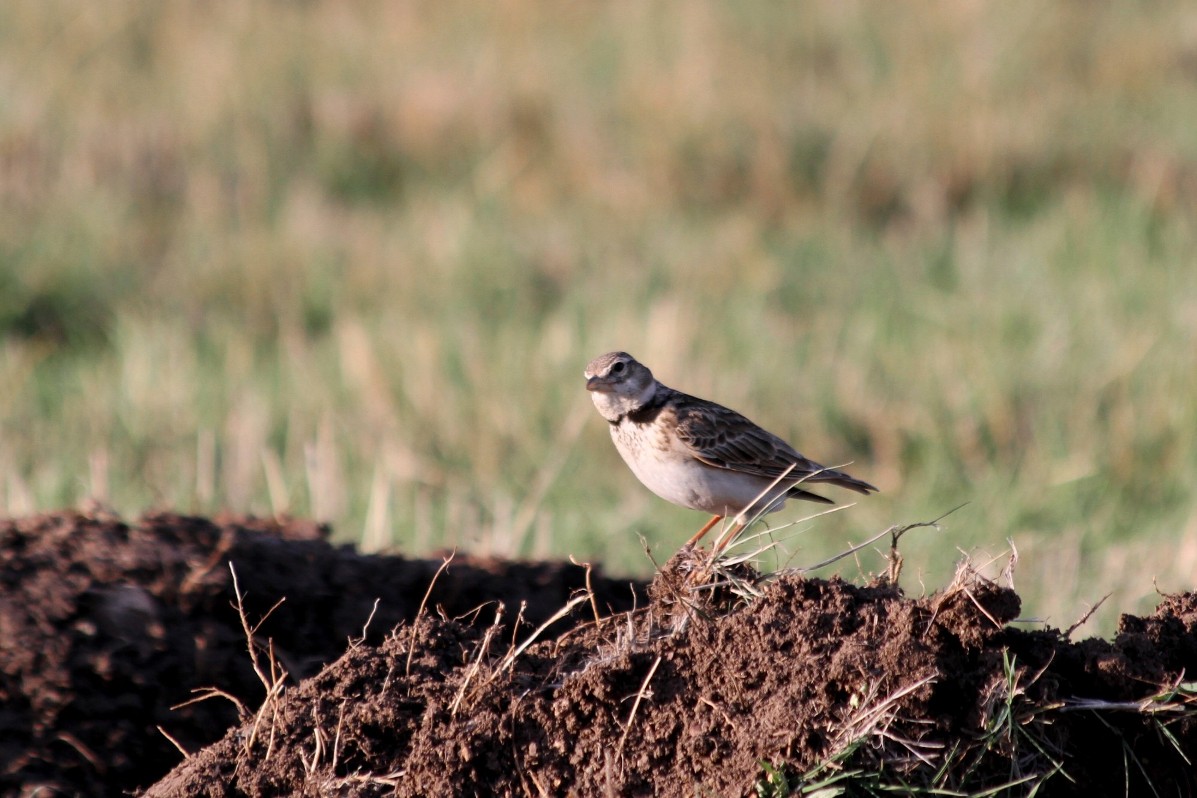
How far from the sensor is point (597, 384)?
17.6ft

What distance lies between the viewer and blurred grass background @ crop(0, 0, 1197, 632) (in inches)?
332

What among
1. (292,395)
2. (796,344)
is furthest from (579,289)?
(292,395)

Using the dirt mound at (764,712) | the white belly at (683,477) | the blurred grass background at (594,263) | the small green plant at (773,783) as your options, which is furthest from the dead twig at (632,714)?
the blurred grass background at (594,263)

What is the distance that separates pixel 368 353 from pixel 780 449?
4.77m

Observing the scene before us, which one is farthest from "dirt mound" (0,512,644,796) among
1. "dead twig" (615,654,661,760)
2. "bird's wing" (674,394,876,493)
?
"dead twig" (615,654,661,760)

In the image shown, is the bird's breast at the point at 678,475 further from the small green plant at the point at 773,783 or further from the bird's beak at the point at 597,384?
the small green plant at the point at 773,783

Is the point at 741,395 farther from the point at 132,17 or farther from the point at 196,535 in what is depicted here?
the point at 132,17

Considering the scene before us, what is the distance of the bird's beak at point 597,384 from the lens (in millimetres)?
5375

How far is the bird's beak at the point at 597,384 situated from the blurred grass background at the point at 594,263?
3.81 ft

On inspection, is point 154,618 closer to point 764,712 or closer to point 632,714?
point 632,714

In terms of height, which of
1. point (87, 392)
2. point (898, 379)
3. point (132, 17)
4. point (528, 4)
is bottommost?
point (87, 392)

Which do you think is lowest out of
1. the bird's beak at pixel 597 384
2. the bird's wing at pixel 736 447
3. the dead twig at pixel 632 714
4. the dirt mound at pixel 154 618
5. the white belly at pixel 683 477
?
the dirt mound at pixel 154 618

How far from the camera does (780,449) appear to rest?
5.88 meters

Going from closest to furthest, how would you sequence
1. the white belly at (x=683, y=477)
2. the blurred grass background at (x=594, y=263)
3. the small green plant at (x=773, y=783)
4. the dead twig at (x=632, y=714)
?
1. the small green plant at (x=773, y=783)
2. the dead twig at (x=632, y=714)
3. the white belly at (x=683, y=477)
4. the blurred grass background at (x=594, y=263)
